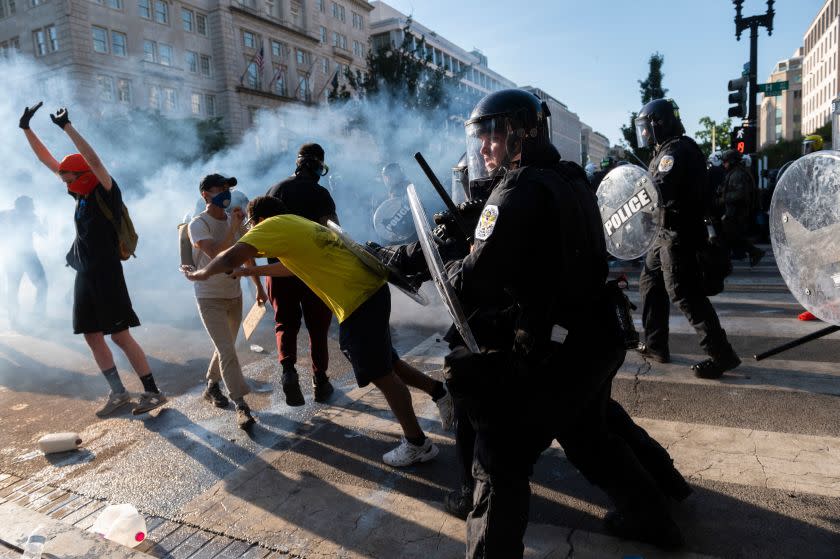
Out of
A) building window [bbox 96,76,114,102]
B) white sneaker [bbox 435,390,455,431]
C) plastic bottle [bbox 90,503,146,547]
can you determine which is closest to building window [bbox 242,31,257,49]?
building window [bbox 96,76,114,102]

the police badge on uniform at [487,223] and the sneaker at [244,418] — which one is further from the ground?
the police badge on uniform at [487,223]

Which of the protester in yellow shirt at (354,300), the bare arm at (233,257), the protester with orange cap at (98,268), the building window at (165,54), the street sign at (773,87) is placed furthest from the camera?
the building window at (165,54)

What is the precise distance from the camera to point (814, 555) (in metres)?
2.26

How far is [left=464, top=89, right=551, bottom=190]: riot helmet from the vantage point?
224 cm

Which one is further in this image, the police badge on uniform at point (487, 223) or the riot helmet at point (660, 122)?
the riot helmet at point (660, 122)

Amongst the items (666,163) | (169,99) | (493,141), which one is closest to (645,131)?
(666,163)

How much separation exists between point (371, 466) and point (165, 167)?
49.3 feet

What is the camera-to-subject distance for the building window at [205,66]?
39250 millimetres

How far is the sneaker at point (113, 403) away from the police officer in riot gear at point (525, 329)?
11.2ft

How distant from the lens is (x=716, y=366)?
4.26 meters

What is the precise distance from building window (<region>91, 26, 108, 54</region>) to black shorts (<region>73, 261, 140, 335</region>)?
104 feet

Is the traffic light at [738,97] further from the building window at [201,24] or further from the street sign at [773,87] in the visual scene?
the building window at [201,24]

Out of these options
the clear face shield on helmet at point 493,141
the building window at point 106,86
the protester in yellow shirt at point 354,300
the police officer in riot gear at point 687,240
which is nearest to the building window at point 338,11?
the building window at point 106,86

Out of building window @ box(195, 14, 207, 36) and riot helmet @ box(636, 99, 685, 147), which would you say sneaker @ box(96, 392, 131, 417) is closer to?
riot helmet @ box(636, 99, 685, 147)
